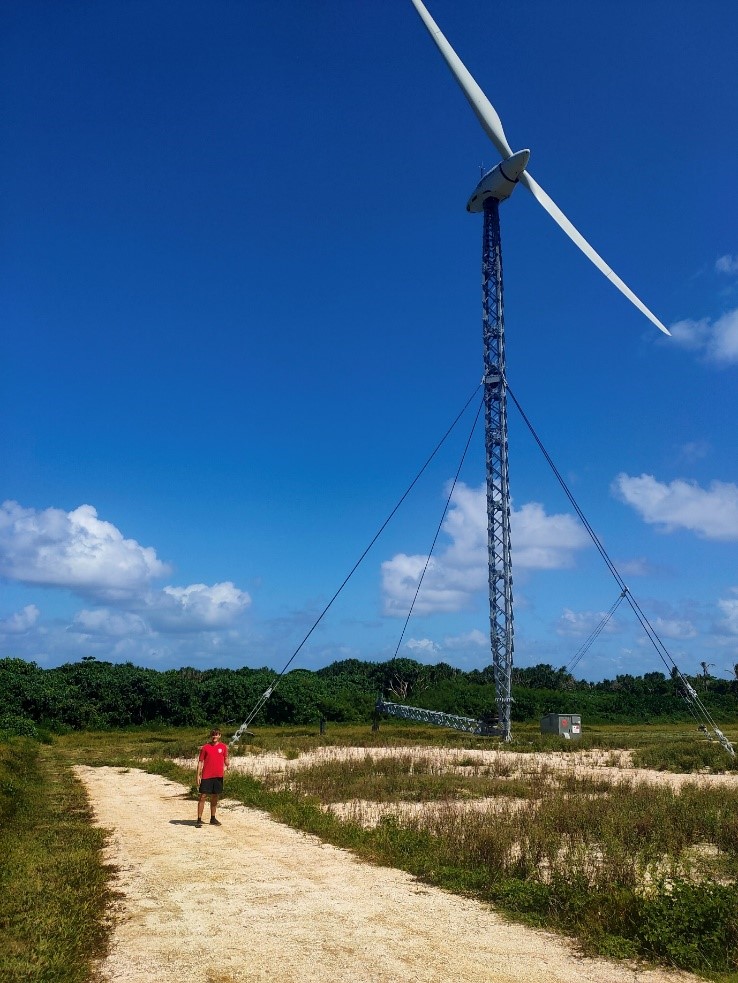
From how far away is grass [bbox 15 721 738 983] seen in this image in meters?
8.05

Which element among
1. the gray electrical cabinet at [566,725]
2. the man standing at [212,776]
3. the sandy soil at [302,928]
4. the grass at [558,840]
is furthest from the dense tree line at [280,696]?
the sandy soil at [302,928]

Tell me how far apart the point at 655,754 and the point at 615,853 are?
21.1m

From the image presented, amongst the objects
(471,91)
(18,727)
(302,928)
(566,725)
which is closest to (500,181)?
(471,91)

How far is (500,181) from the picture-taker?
123ft

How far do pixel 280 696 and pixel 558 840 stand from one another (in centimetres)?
5019

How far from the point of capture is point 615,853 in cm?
1011

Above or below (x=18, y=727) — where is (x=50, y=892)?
above

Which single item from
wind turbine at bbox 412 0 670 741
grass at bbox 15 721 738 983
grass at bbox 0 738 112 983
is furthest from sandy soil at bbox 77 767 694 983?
wind turbine at bbox 412 0 670 741

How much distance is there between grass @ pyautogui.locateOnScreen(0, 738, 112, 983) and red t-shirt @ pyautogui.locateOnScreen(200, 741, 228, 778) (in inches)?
93.5

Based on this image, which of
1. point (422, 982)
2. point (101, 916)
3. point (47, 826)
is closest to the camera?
point (422, 982)

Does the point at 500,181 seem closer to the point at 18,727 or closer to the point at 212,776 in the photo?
the point at 212,776

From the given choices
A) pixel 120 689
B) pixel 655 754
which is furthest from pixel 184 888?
pixel 120 689

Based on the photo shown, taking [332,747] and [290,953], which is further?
[332,747]

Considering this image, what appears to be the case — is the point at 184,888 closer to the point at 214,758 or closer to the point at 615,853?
the point at 214,758
